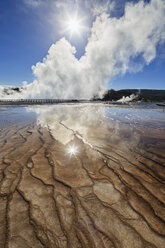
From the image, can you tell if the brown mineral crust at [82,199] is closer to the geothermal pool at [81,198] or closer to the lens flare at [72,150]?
the geothermal pool at [81,198]

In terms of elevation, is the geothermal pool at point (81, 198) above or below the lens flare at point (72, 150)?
below

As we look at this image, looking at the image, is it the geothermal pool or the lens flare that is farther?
the lens flare

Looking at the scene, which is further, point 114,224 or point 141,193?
point 141,193

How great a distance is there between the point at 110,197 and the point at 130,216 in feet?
1.69

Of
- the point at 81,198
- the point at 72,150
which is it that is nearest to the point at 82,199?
the point at 81,198

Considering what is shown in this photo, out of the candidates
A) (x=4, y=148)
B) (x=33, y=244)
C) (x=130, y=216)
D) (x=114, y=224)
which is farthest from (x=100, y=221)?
(x=4, y=148)

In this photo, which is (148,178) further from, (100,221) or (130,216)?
(100,221)

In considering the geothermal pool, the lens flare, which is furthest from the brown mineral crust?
the lens flare

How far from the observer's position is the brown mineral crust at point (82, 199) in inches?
74.9

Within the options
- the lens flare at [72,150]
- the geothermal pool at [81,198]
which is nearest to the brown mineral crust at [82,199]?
the geothermal pool at [81,198]

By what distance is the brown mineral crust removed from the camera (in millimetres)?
1901

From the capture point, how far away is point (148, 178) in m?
3.33

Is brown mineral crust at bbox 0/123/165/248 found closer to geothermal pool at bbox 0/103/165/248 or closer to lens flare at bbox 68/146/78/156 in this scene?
geothermal pool at bbox 0/103/165/248

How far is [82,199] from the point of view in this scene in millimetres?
2582
